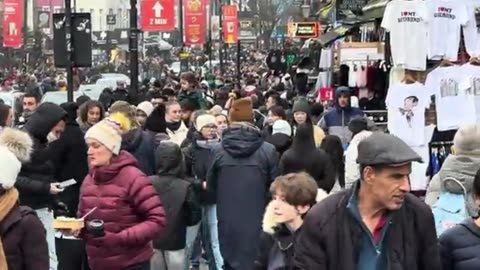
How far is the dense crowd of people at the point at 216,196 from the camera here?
4.86 meters

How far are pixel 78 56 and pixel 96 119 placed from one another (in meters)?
5.32

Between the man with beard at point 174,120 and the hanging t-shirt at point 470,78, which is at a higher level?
the hanging t-shirt at point 470,78

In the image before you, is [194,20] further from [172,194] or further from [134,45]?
[172,194]

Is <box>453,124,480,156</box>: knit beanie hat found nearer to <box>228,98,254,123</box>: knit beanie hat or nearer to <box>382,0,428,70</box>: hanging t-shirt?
<box>382,0,428,70</box>: hanging t-shirt

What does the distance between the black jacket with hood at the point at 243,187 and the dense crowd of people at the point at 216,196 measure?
12mm

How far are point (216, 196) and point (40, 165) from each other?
162cm

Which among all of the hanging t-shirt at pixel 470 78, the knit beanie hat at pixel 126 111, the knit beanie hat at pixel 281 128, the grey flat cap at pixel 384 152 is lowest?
the knit beanie hat at pixel 281 128

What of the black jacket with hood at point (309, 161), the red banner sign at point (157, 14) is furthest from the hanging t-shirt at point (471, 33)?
the red banner sign at point (157, 14)

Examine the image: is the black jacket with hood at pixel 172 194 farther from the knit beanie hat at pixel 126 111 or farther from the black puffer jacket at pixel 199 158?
the knit beanie hat at pixel 126 111

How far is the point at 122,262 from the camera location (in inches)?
291

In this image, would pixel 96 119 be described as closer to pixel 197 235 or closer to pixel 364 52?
pixel 197 235

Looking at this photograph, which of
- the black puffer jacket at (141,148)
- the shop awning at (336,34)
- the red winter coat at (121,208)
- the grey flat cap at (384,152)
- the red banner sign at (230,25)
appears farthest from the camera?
the red banner sign at (230,25)

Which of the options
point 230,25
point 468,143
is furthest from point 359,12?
point 230,25

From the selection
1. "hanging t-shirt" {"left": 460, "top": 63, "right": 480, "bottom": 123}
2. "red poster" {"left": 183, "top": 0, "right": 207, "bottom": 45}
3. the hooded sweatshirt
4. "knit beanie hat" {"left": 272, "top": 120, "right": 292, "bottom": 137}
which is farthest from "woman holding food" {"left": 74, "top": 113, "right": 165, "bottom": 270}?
"red poster" {"left": 183, "top": 0, "right": 207, "bottom": 45}
